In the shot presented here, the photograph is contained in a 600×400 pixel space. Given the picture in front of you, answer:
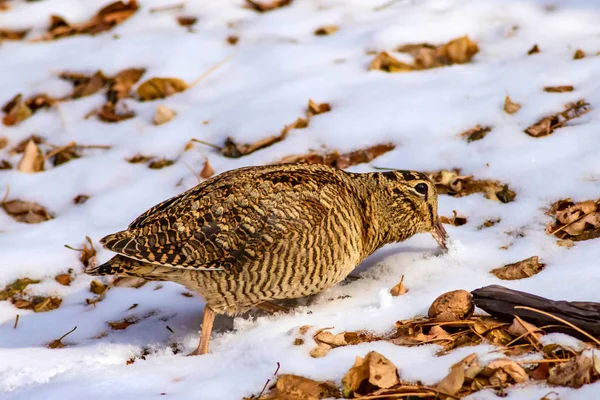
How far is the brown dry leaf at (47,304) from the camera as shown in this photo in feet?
15.9

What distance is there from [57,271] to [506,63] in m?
3.50

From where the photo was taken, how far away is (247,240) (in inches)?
161

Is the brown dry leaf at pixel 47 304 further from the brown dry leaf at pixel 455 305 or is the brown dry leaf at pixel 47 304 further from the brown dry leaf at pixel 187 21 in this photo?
the brown dry leaf at pixel 187 21

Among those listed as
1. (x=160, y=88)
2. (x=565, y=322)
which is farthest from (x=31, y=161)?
(x=565, y=322)

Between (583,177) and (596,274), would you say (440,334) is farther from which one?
(583,177)

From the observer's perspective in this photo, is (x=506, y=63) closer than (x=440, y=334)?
No

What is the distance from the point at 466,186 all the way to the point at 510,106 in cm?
76

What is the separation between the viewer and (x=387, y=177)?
4.63 metres

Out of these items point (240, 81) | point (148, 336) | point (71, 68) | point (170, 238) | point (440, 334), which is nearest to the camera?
point (440, 334)

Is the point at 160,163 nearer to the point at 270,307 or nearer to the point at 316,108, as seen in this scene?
the point at 316,108

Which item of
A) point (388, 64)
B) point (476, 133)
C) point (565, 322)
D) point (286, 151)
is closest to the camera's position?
point (565, 322)

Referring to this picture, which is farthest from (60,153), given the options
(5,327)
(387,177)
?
(387,177)

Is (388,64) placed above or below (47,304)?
above

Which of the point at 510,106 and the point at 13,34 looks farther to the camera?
the point at 13,34
